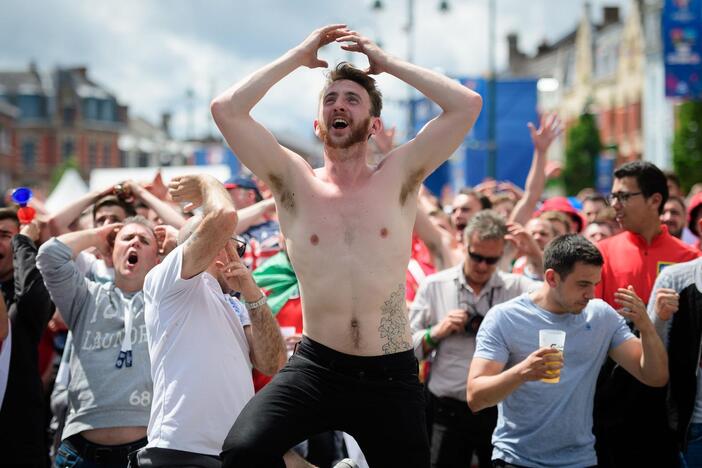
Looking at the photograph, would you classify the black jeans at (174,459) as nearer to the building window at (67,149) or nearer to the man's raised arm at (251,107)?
the man's raised arm at (251,107)

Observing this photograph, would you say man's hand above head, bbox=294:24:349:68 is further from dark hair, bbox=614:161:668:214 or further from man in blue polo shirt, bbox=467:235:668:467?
dark hair, bbox=614:161:668:214

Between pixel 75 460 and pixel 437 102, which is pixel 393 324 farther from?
pixel 75 460

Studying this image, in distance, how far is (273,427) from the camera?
4.21m

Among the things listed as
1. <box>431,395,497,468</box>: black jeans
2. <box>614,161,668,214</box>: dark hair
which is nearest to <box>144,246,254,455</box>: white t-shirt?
<box>431,395,497,468</box>: black jeans

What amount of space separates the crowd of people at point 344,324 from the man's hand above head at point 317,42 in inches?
0.4

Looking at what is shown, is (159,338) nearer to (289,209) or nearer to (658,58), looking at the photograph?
(289,209)

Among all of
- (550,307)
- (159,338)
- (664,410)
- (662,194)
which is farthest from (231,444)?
(662,194)

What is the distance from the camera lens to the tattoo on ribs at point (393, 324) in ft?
14.7

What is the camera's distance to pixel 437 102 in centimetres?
471

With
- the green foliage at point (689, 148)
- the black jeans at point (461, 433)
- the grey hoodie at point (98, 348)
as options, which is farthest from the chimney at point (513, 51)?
the grey hoodie at point (98, 348)

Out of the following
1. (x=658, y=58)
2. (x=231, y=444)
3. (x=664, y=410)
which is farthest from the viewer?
(x=658, y=58)

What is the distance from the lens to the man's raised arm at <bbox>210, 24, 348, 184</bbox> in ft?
15.2

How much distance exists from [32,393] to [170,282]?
6.45ft

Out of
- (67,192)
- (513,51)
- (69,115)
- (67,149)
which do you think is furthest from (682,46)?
(67,149)
